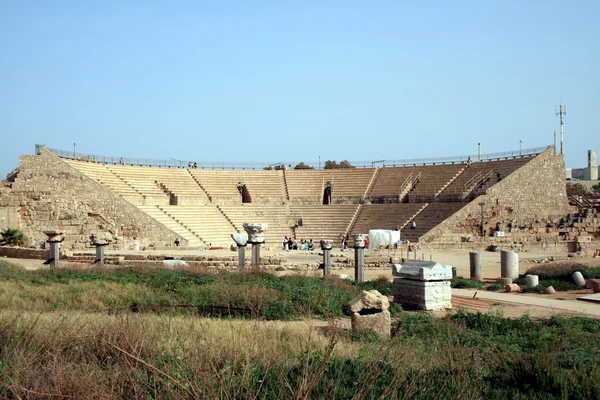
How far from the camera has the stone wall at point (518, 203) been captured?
35.0 m

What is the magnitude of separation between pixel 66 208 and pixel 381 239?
1810cm

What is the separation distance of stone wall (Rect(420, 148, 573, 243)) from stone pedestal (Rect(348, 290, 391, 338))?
24.4 m

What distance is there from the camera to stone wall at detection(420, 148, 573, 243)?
35.0 meters

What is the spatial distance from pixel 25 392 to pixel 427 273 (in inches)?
339

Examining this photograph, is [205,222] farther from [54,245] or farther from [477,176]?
[477,176]

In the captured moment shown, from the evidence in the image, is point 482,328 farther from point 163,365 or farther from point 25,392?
point 25,392

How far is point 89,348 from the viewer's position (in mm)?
6598

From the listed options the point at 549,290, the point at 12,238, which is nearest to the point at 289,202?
the point at 12,238

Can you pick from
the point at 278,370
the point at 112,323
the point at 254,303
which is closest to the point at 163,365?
the point at 278,370

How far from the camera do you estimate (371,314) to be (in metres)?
8.98

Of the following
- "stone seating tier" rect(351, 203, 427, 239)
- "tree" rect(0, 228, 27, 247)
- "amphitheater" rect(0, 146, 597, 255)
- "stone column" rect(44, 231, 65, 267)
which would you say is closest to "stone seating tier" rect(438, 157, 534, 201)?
"amphitheater" rect(0, 146, 597, 255)

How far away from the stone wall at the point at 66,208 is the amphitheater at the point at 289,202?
0.19 feet

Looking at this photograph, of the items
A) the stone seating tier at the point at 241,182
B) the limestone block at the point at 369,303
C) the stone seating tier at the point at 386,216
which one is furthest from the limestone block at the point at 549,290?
the stone seating tier at the point at 241,182

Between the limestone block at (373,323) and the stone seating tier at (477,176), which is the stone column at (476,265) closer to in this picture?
the limestone block at (373,323)
